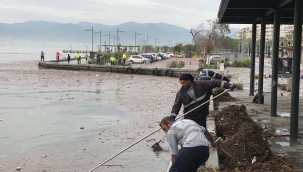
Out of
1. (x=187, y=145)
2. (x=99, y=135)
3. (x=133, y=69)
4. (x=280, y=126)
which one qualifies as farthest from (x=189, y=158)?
(x=133, y=69)

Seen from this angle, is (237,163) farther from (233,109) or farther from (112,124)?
(112,124)

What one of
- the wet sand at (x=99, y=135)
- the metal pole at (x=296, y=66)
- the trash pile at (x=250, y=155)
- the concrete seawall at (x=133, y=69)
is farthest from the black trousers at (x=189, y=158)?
the concrete seawall at (x=133, y=69)

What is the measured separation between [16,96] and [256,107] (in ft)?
42.0

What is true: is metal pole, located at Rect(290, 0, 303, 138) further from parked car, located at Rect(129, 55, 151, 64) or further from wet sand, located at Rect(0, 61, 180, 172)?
parked car, located at Rect(129, 55, 151, 64)

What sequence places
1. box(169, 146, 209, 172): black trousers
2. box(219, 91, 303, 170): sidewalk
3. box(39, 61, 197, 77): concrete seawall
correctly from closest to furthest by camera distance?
1. box(169, 146, 209, 172): black trousers
2. box(219, 91, 303, 170): sidewalk
3. box(39, 61, 197, 77): concrete seawall

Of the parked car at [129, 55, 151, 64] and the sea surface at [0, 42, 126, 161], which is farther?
the parked car at [129, 55, 151, 64]

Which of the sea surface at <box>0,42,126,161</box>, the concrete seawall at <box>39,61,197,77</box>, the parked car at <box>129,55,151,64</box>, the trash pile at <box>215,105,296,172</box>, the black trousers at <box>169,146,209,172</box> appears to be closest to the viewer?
the black trousers at <box>169,146,209,172</box>

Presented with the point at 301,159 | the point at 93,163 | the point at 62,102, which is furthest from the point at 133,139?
the point at 62,102

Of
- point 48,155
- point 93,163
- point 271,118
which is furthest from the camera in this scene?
point 271,118

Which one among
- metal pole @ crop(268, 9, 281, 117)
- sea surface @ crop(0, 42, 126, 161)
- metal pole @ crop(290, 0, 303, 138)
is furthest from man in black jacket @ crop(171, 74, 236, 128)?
metal pole @ crop(268, 9, 281, 117)

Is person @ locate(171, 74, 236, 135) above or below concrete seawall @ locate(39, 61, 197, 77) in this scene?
above

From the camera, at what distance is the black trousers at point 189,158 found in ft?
15.4

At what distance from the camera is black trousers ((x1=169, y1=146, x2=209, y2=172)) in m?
4.69

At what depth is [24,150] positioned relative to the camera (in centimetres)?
996
